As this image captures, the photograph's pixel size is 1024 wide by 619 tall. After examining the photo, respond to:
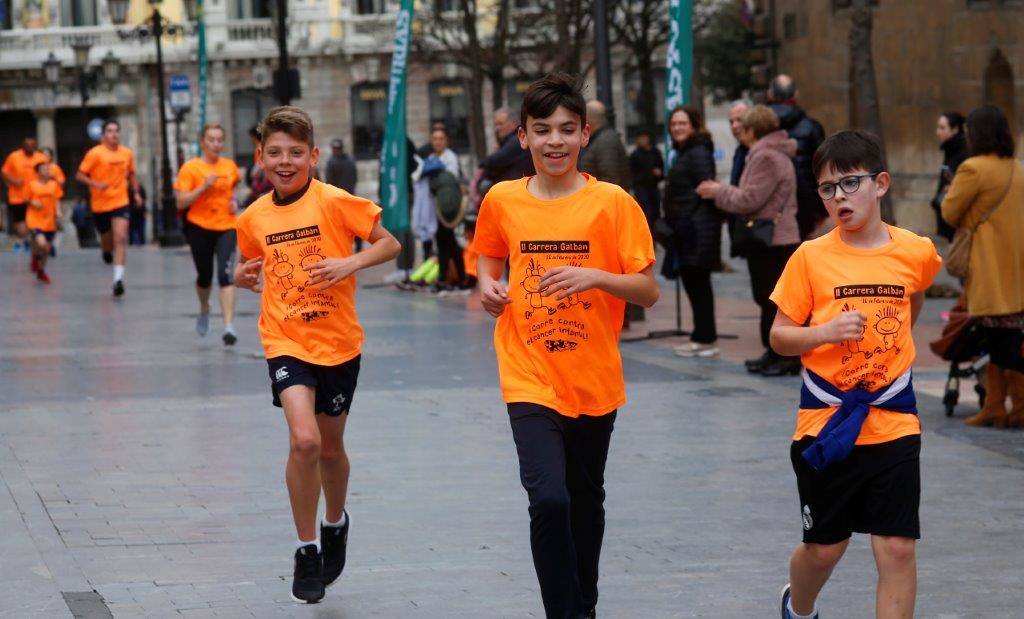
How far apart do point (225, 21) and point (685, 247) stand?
50.1m

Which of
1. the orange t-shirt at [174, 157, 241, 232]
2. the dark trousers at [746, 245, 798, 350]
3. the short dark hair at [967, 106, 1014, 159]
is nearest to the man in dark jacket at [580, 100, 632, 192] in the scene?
the dark trousers at [746, 245, 798, 350]

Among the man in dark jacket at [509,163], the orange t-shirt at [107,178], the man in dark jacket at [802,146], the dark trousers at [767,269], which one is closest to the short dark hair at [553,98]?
the dark trousers at [767,269]

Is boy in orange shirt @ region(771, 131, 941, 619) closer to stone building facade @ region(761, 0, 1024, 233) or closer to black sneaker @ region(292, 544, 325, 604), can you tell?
black sneaker @ region(292, 544, 325, 604)

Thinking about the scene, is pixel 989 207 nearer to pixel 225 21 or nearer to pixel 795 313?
pixel 795 313

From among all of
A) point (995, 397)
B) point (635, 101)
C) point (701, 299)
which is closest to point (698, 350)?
point (701, 299)

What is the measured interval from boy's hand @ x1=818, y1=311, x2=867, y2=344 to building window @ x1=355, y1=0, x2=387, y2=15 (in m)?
57.8

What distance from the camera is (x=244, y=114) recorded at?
205ft

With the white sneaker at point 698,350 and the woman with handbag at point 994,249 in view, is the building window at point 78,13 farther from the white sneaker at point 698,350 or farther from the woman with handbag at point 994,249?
the woman with handbag at point 994,249

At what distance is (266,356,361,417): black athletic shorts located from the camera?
20.8 ft

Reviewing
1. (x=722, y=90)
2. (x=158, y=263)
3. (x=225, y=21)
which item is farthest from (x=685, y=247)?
(x=225, y=21)

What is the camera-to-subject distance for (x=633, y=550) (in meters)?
7.12

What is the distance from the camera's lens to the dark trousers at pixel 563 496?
516cm

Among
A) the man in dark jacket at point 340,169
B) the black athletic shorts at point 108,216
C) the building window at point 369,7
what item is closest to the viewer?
the black athletic shorts at point 108,216

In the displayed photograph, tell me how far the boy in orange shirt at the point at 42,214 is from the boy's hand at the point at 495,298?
19.9 m
